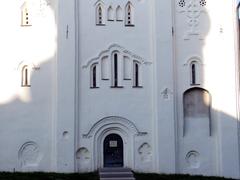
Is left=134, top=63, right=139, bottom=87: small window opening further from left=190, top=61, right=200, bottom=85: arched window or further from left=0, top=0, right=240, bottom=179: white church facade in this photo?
left=190, top=61, right=200, bottom=85: arched window

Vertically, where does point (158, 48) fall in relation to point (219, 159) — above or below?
above

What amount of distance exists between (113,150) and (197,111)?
4013mm

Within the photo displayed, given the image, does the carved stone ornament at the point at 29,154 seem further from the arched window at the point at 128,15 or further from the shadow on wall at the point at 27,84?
the arched window at the point at 128,15

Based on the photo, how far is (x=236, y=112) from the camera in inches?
829

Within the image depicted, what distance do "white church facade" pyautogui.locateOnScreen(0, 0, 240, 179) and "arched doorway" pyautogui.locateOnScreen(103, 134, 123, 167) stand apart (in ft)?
0.14

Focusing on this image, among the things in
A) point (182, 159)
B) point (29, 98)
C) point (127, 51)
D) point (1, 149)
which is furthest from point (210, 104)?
point (1, 149)

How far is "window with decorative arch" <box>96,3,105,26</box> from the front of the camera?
2109 centimetres

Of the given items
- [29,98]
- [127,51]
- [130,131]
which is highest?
[127,51]

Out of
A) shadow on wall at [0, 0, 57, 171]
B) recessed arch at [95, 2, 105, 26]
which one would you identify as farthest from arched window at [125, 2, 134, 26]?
shadow on wall at [0, 0, 57, 171]

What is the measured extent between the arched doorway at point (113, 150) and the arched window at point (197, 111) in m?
2.92

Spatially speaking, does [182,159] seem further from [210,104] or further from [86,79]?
[86,79]

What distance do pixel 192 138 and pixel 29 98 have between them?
7.10m

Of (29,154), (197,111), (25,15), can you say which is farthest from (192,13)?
(29,154)

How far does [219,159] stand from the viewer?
20.8 metres
